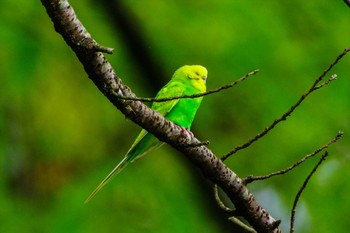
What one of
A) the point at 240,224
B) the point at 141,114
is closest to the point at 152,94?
the point at 240,224

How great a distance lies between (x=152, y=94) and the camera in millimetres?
4715

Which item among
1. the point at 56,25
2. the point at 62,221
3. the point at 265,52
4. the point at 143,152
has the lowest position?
the point at 62,221

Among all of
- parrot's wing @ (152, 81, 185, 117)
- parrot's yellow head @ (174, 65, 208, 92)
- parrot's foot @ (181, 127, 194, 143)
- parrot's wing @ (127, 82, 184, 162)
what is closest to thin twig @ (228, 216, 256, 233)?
parrot's foot @ (181, 127, 194, 143)

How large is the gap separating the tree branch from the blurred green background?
1.36m

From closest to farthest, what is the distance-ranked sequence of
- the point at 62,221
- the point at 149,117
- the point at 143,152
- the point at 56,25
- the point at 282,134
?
1. the point at 56,25
2. the point at 149,117
3. the point at 143,152
4. the point at 62,221
5. the point at 282,134

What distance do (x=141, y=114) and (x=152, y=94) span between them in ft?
6.54

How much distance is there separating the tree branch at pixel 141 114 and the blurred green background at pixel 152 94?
1.36m

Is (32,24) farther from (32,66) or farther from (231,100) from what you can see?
(231,100)

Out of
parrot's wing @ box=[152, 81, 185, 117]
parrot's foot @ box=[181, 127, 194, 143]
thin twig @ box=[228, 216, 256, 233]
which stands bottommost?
thin twig @ box=[228, 216, 256, 233]

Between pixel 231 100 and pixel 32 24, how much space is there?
147cm

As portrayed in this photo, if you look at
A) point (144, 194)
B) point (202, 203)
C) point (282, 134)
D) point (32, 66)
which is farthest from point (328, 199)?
point (32, 66)

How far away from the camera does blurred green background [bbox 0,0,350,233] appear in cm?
452

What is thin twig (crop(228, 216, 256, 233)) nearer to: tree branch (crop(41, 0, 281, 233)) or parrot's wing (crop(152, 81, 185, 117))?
tree branch (crop(41, 0, 281, 233))

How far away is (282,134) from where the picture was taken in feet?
15.1
